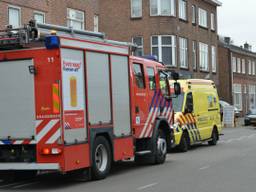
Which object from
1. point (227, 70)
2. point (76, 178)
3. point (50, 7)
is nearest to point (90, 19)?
point (50, 7)

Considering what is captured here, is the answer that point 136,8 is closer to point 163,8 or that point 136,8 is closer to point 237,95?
point 163,8

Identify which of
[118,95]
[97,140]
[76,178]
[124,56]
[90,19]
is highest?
[90,19]

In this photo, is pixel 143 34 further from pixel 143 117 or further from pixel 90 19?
pixel 143 117

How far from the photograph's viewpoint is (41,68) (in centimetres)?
1124

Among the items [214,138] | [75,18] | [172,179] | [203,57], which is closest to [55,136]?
[172,179]

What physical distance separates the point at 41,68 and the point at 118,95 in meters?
2.48

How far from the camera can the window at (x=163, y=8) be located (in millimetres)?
39562

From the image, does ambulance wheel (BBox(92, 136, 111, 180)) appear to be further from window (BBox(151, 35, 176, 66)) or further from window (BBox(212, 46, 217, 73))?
window (BBox(212, 46, 217, 73))

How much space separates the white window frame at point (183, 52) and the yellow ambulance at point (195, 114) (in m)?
18.1

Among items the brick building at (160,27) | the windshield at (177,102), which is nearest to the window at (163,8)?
the brick building at (160,27)

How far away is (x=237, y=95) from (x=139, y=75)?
149 ft

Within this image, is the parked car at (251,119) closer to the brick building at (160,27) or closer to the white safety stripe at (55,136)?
the brick building at (160,27)

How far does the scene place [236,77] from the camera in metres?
59.1

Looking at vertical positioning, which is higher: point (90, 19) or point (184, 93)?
point (90, 19)
